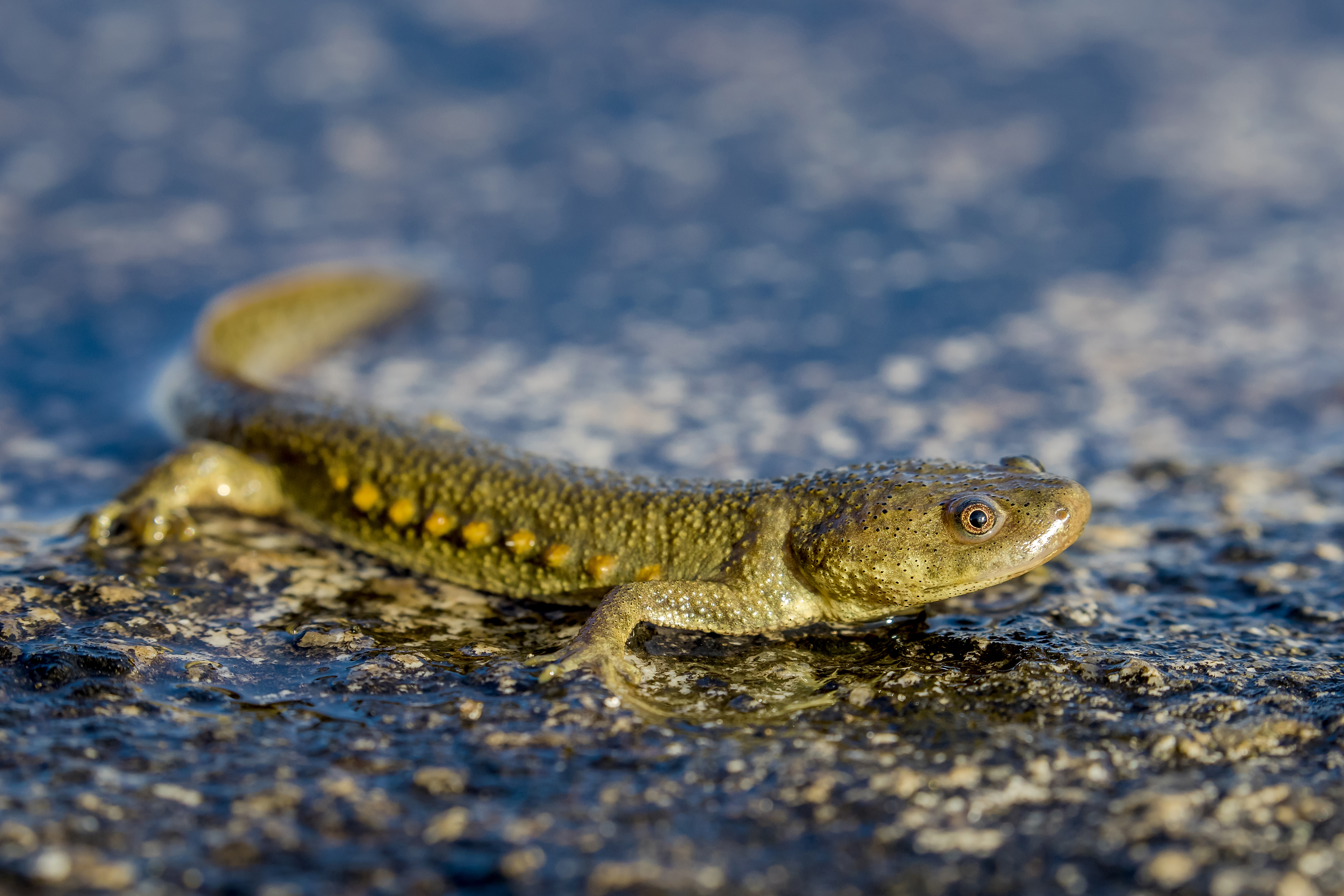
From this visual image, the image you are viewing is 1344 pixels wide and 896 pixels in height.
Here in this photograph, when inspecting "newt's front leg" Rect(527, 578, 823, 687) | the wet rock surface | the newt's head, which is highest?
the newt's head

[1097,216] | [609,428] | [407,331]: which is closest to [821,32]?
[1097,216]

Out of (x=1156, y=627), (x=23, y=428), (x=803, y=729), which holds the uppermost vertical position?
(x=23, y=428)

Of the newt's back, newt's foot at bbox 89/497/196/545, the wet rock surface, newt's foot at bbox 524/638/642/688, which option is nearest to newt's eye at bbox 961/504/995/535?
the wet rock surface

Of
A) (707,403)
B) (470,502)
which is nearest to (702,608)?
(470,502)

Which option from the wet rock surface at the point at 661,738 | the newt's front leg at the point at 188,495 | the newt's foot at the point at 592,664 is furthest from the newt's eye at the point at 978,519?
the newt's front leg at the point at 188,495

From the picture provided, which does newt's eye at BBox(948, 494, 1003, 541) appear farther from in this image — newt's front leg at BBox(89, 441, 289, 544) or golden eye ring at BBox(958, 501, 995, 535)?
newt's front leg at BBox(89, 441, 289, 544)

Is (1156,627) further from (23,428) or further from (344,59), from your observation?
(344,59)
